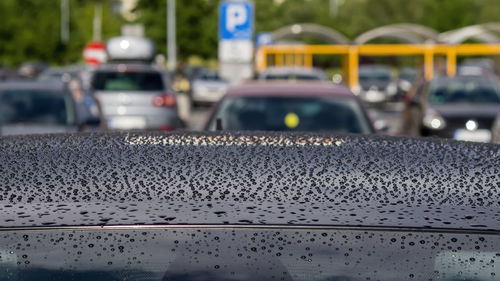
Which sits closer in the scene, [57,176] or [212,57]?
[57,176]

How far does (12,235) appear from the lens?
1.99 m

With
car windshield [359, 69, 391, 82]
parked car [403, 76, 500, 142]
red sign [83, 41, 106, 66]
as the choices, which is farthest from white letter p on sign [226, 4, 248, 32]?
red sign [83, 41, 106, 66]

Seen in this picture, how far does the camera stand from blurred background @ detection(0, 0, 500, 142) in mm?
9781

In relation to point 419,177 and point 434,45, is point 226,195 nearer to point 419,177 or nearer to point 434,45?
point 419,177

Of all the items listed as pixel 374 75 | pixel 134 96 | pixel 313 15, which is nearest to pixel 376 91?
pixel 374 75

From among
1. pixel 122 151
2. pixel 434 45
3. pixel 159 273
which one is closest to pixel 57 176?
pixel 122 151

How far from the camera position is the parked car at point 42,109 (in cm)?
1268

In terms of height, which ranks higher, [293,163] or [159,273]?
[293,163]

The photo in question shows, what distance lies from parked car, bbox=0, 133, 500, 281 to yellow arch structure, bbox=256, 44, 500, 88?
120 feet

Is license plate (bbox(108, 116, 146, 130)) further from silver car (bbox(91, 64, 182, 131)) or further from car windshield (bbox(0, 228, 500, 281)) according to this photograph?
car windshield (bbox(0, 228, 500, 281))

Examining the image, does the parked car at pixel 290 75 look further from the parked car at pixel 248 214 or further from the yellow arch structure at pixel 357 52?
the parked car at pixel 248 214

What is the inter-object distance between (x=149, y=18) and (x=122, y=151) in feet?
234

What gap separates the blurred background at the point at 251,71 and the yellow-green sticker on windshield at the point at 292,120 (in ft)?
0.04

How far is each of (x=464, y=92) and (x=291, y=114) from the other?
11055mm
